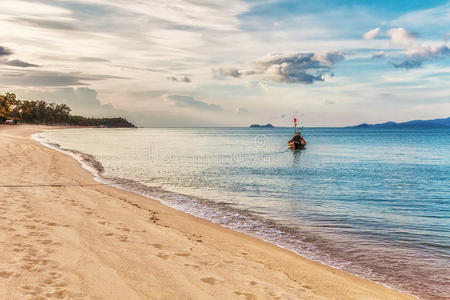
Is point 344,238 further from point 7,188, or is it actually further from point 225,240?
point 7,188

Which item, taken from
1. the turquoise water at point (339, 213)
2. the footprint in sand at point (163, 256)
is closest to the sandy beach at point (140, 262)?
the footprint in sand at point (163, 256)

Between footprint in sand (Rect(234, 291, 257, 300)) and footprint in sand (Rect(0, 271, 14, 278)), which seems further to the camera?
footprint in sand (Rect(234, 291, 257, 300))

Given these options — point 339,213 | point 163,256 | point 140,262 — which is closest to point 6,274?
point 140,262

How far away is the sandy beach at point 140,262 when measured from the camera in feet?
18.0

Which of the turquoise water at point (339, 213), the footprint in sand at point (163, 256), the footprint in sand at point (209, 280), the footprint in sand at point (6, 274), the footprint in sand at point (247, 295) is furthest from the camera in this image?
the turquoise water at point (339, 213)

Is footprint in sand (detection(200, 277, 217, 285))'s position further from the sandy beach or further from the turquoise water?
the turquoise water

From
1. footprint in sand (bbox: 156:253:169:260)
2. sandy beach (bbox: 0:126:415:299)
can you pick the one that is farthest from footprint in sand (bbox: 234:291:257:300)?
footprint in sand (bbox: 156:253:169:260)

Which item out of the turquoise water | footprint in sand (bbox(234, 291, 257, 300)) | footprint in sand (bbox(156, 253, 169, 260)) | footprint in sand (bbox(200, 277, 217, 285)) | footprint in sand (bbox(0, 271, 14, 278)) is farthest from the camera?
the turquoise water

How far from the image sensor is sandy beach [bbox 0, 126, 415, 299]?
5.50m

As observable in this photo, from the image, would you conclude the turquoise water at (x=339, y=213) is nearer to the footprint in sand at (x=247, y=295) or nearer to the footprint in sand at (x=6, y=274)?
the footprint in sand at (x=247, y=295)

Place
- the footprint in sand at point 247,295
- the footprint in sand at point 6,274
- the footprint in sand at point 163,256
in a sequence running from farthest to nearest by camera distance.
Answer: the footprint in sand at point 163,256 → the footprint in sand at point 247,295 → the footprint in sand at point 6,274

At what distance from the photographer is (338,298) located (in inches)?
247

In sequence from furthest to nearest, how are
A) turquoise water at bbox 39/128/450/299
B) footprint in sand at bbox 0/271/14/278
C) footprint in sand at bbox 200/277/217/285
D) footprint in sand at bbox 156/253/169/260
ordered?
turquoise water at bbox 39/128/450/299 → footprint in sand at bbox 156/253/169/260 → footprint in sand at bbox 200/277/217/285 → footprint in sand at bbox 0/271/14/278

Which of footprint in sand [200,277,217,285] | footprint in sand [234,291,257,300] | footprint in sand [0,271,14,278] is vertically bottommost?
footprint in sand [234,291,257,300]
